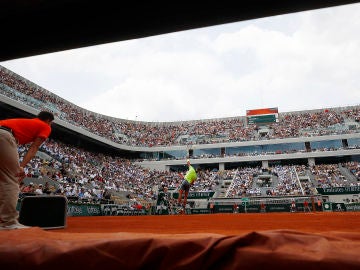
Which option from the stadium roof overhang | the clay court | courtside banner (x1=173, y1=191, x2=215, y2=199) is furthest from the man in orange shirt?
courtside banner (x1=173, y1=191, x2=215, y2=199)

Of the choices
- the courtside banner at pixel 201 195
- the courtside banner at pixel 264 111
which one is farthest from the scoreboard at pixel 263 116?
the courtside banner at pixel 201 195

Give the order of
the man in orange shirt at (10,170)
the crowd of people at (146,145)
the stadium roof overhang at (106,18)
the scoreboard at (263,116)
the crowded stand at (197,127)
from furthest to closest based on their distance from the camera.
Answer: the scoreboard at (263,116) → the crowded stand at (197,127) → the crowd of people at (146,145) → the man in orange shirt at (10,170) → the stadium roof overhang at (106,18)

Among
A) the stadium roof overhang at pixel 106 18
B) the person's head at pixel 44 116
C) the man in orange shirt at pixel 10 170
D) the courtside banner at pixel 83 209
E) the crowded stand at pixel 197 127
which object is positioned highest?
the crowded stand at pixel 197 127

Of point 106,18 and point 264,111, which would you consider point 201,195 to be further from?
point 106,18

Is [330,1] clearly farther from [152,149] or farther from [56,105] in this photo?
[152,149]

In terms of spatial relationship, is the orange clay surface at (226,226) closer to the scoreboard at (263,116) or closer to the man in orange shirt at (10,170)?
the man in orange shirt at (10,170)

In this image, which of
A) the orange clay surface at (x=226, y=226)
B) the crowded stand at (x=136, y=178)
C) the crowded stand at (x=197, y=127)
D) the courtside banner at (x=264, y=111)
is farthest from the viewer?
the courtside banner at (x=264, y=111)

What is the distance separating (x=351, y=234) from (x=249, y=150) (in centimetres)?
3836

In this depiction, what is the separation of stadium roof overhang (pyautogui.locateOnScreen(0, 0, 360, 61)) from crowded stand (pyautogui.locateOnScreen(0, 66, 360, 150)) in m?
29.0

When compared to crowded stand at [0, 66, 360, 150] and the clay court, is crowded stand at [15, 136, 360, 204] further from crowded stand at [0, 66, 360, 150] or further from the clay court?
the clay court

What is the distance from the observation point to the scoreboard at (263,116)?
43.1 metres

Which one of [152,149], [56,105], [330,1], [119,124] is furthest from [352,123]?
[330,1]

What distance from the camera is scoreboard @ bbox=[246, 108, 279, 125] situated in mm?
43066

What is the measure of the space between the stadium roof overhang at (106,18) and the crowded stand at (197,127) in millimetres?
28984
